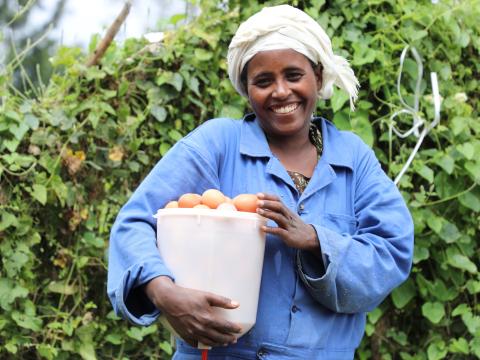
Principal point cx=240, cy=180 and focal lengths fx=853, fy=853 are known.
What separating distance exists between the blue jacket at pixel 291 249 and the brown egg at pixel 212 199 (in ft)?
0.55

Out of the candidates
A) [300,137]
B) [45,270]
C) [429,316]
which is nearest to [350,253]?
[300,137]

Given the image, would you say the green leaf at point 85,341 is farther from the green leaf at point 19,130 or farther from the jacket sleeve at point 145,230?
the jacket sleeve at point 145,230

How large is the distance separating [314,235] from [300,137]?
409mm

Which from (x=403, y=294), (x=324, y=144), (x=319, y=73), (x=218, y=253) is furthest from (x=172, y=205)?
(x=403, y=294)

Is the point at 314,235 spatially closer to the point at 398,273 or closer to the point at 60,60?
the point at 398,273

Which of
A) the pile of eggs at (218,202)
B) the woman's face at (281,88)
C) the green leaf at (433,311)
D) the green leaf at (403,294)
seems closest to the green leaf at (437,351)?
the green leaf at (433,311)

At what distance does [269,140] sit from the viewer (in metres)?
2.34

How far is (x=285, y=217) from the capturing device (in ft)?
6.49

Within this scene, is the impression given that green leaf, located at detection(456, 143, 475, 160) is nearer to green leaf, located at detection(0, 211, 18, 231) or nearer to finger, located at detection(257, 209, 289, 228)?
finger, located at detection(257, 209, 289, 228)

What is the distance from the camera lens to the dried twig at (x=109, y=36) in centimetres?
344

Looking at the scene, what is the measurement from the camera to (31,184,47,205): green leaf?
324 cm

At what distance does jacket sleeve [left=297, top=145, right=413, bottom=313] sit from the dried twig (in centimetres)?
152

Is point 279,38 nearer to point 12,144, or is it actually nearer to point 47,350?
point 12,144

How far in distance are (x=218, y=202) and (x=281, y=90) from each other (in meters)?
0.42
